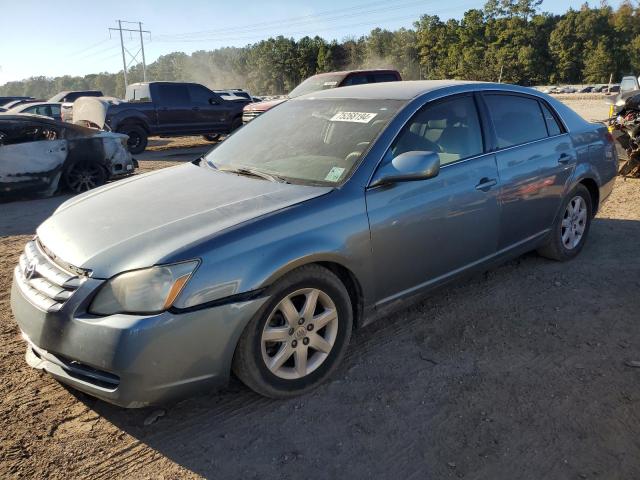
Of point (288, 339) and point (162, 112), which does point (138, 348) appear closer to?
point (288, 339)

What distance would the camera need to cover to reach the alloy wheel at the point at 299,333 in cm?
273

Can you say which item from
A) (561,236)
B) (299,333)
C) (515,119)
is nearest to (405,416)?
(299,333)

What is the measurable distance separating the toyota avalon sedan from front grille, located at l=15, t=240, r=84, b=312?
11 millimetres

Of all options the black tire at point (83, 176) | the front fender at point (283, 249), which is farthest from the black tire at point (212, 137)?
the front fender at point (283, 249)

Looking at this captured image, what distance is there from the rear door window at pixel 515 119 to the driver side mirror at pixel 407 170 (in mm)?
1111

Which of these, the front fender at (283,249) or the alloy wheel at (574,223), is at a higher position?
the front fender at (283,249)

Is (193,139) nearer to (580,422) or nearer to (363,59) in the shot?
Result: (580,422)

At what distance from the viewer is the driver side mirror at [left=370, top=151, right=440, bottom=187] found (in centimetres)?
304

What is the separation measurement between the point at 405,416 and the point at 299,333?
0.70 m

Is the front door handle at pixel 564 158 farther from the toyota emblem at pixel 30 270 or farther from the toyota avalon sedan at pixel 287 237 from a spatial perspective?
the toyota emblem at pixel 30 270

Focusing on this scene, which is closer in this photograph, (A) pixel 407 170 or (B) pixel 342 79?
(A) pixel 407 170

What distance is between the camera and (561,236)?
469 centimetres

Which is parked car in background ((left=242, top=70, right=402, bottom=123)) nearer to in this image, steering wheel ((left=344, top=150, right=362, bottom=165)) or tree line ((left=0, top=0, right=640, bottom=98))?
steering wheel ((left=344, top=150, right=362, bottom=165))

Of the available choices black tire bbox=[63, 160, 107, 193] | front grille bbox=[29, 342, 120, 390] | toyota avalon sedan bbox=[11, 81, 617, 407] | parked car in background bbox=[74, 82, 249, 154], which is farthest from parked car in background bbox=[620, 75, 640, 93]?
front grille bbox=[29, 342, 120, 390]
